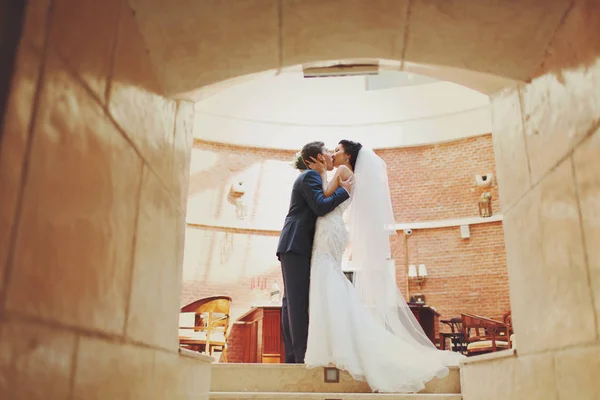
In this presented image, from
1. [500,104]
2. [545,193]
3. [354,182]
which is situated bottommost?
[545,193]

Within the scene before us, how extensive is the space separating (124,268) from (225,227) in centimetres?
833

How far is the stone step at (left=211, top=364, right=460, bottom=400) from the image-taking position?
137 inches

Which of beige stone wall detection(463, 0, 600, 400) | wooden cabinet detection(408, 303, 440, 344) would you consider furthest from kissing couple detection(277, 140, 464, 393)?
wooden cabinet detection(408, 303, 440, 344)

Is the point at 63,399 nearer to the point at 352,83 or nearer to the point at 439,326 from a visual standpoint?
the point at 439,326

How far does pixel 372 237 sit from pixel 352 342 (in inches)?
44.6

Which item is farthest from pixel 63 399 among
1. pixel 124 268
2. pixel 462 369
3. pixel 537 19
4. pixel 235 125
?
pixel 235 125

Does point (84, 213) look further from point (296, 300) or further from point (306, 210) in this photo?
point (306, 210)

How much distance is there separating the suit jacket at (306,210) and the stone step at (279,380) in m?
0.86

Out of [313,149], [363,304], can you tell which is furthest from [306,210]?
[363,304]

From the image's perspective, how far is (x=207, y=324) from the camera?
24.5ft

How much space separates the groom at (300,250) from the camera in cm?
388

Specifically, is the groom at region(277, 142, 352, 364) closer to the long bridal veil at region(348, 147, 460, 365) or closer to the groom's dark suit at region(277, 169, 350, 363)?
the groom's dark suit at region(277, 169, 350, 363)

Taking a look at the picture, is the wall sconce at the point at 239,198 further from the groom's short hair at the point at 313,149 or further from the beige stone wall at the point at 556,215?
the beige stone wall at the point at 556,215

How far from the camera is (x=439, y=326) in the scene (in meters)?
9.08
